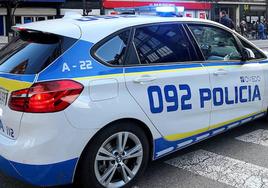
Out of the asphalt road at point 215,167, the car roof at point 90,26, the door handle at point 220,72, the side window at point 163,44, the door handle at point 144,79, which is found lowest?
the asphalt road at point 215,167

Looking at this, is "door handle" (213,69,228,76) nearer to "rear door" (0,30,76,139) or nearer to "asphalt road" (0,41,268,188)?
"asphalt road" (0,41,268,188)

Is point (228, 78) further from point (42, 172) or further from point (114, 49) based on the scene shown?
point (42, 172)

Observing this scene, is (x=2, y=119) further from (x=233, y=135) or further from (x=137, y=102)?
(x=233, y=135)

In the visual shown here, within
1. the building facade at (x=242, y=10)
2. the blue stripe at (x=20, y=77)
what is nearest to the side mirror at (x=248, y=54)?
the blue stripe at (x=20, y=77)

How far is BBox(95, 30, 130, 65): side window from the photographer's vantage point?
3.76m

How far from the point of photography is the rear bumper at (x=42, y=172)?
133 inches

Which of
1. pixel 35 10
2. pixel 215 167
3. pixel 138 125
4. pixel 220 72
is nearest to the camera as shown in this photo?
pixel 138 125

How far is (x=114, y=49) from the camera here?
3.85 m

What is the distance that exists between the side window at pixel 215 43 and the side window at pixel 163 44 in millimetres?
225

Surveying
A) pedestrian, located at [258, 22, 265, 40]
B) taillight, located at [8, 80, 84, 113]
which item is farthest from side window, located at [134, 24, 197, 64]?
pedestrian, located at [258, 22, 265, 40]

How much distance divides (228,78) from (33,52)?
2244mm

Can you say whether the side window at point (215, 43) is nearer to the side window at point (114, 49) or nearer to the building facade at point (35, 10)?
the side window at point (114, 49)

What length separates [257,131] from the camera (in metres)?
5.89

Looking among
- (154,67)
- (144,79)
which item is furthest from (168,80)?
(144,79)
